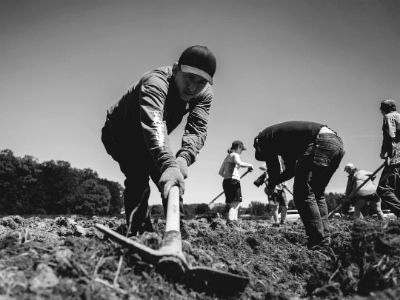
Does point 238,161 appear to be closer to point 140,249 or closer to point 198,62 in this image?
point 198,62

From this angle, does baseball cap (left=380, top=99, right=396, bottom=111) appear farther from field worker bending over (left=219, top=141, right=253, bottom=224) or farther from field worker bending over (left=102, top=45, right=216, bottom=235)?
field worker bending over (left=102, top=45, right=216, bottom=235)

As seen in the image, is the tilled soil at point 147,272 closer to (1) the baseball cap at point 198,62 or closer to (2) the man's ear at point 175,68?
(1) the baseball cap at point 198,62

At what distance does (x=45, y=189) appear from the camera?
204 ft

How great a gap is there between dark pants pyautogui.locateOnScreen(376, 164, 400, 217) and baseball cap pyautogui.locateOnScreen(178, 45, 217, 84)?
4091mm

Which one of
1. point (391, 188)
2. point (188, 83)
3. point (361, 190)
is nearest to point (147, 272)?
point (188, 83)

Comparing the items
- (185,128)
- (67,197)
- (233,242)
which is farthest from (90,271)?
(67,197)

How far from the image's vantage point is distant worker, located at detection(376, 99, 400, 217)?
17.0 feet

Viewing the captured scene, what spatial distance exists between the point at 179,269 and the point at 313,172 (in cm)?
238

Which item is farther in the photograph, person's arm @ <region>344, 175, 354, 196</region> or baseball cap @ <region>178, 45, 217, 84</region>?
person's arm @ <region>344, 175, 354, 196</region>

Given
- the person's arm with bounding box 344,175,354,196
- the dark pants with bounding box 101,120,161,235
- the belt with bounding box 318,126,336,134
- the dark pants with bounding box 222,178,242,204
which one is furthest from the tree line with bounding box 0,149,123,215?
the belt with bounding box 318,126,336,134

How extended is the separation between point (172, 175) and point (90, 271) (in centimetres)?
77

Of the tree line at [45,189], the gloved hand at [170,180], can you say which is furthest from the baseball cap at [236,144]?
the tree line at [45,189]

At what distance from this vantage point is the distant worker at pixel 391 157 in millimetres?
5180

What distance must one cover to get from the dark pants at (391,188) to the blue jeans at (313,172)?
2.26m
